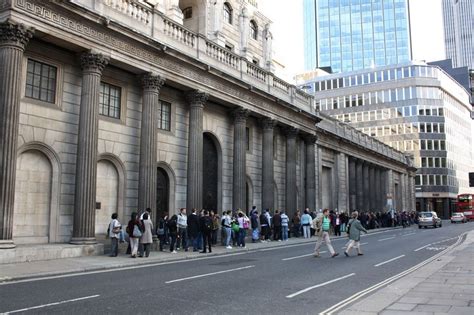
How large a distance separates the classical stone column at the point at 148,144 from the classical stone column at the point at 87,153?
8.88 feet

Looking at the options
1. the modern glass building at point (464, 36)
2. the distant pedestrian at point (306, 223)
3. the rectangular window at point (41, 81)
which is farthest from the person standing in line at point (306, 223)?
the modern glass building at point (464, 36)

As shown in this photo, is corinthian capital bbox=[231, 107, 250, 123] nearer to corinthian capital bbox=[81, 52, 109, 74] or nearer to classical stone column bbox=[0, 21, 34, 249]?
corinthian capital bbox=[81, 52, 109, 74]

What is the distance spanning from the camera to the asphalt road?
799 cm

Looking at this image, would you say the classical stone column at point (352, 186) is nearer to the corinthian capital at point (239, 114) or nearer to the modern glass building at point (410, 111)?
the corinthian capital at point (239, 114)

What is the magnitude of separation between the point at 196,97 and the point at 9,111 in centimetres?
1026

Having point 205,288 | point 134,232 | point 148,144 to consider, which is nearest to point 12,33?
point 148,144

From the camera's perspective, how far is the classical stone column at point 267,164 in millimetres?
28969

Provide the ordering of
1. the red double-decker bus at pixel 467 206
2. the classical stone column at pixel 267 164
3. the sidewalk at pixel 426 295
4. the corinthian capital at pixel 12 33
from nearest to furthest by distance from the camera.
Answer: the sidewalk at pixel 426 295 < the corinthian capital at pixel 12 33 < the classical stone column at pixel 267 164 < the red double-decker bus at pixel 467 206

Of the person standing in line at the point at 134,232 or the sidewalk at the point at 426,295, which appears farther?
the person standing in line at the point at 134,232

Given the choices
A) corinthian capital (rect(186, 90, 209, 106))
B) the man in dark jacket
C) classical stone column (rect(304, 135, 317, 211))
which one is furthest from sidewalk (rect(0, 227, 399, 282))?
classical stone column (rect(304, 135, 317, 211))

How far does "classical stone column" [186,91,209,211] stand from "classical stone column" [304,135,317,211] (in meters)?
14.2

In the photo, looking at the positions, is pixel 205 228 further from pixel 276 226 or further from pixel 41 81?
pixel 276 226

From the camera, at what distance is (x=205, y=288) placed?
10.0m

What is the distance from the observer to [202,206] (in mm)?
24344
